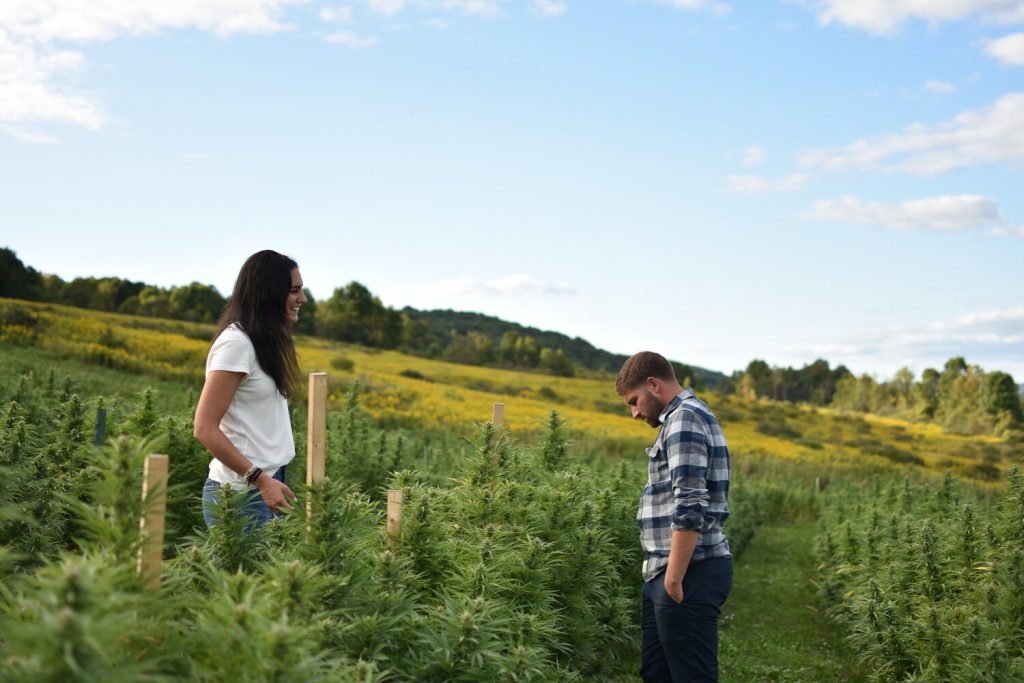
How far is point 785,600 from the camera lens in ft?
44.6

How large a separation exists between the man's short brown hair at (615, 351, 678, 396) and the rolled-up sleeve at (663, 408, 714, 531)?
1.12ft

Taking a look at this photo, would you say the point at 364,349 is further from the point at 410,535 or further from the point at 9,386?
the point at 410,535

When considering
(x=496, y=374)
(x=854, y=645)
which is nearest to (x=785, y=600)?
(x=854, y=645)

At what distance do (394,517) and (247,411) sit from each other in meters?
1.15

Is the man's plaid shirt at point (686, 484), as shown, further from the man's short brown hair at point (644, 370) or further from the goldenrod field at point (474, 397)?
the goldenrod field at point (474, 397)

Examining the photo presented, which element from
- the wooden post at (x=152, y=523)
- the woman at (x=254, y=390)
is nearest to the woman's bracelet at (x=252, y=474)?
the woman at (x=254, y=390)

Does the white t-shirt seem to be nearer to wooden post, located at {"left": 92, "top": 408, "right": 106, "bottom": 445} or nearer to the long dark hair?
the long dark hair

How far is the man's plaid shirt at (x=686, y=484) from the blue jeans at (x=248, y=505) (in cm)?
209

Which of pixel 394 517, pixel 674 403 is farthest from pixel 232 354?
A: pixel 674 403

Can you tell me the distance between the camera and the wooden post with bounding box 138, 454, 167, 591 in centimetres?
284

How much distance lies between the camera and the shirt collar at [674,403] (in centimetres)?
447

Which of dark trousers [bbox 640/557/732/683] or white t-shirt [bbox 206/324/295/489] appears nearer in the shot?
white t-shirt [bbox 206/324/295/489]

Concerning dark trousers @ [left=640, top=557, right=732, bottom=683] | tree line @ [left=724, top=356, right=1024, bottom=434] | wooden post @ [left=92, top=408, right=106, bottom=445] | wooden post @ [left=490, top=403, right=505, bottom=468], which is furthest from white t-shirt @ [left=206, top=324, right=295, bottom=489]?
tree line @ [left=724, top=356, right=1024, bottom=434]

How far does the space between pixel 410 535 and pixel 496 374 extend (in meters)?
51.7
